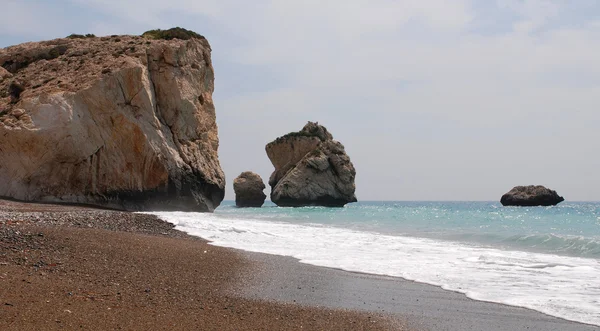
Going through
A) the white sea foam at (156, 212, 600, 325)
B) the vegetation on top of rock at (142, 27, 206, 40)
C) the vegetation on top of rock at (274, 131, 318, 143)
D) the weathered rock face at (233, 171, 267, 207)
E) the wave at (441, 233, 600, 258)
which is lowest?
the white sea foam at (156, 212, 600, 325)

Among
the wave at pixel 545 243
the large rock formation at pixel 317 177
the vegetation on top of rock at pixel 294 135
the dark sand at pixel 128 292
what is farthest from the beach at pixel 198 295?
the vegetation on top of rock at pixel 294 135

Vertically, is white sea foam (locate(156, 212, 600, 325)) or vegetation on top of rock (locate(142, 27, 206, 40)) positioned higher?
vegetation on top of rock (locate(142, 27, 206, 40))

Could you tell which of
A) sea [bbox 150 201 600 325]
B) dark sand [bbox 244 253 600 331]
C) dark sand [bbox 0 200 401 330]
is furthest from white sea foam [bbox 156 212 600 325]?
dark sand [bbox 0 200 401 330]

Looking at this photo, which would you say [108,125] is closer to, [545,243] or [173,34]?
[173,34]

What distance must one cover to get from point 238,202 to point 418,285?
63.2 metres

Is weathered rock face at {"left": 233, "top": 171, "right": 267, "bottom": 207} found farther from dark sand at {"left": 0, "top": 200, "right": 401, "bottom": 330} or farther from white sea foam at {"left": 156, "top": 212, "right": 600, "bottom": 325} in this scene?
dark sand at {"left": 0, "top": 200, "right": 401, "bottom": 330}

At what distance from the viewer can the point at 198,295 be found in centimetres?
682

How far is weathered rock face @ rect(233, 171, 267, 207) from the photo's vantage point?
227ft

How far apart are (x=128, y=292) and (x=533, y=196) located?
71224 millimetres

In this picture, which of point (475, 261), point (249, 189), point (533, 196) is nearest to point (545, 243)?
point (475, 261)

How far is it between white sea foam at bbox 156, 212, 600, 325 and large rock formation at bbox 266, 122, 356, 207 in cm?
4615

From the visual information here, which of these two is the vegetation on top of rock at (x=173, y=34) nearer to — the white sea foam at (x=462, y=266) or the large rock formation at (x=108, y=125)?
the large rock formation at (x=108, y=125)

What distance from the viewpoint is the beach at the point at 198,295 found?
5.49 m

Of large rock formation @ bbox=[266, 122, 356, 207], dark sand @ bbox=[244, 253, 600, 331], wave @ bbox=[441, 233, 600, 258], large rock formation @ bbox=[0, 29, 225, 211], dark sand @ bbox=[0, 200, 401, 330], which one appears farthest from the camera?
large rock formation @ bbox=[266, 122, 356, 207]
